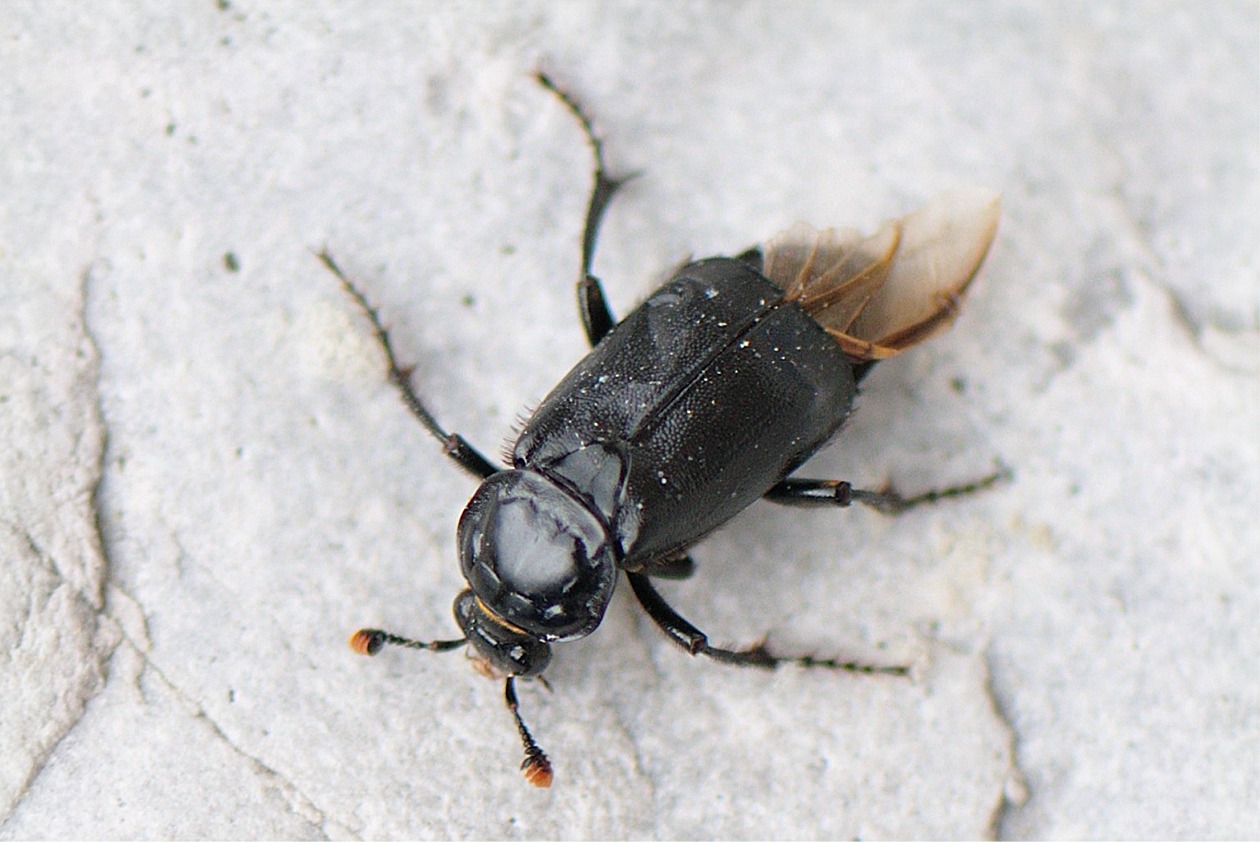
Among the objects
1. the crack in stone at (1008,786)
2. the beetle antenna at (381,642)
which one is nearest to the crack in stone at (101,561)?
the beetle antenna at (381,642)

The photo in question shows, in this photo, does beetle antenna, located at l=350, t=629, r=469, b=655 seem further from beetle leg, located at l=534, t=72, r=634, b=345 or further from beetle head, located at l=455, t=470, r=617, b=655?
beetle leg, located at l=534, t=72, r=634, b=345

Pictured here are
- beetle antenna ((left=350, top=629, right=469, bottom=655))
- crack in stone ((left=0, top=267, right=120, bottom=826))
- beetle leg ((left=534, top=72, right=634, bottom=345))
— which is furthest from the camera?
beetle leg ((left=534, top=72, right=634, bottom=345))

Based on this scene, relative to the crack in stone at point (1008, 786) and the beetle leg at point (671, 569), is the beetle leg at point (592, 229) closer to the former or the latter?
the beetle leg at point (671, 569)

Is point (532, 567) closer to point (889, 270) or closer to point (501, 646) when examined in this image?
point (501, 646)

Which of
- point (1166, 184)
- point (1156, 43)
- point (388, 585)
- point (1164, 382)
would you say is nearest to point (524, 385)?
point (388, 585)

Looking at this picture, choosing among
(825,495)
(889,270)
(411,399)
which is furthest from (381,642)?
(889,270)

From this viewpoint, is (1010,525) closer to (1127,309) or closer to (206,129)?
(1127,309)

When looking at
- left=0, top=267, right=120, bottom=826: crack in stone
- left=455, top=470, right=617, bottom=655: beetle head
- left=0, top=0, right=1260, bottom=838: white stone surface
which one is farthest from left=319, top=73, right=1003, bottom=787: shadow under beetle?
left=0, top=267, right=120, bottom=826: crack in stone
